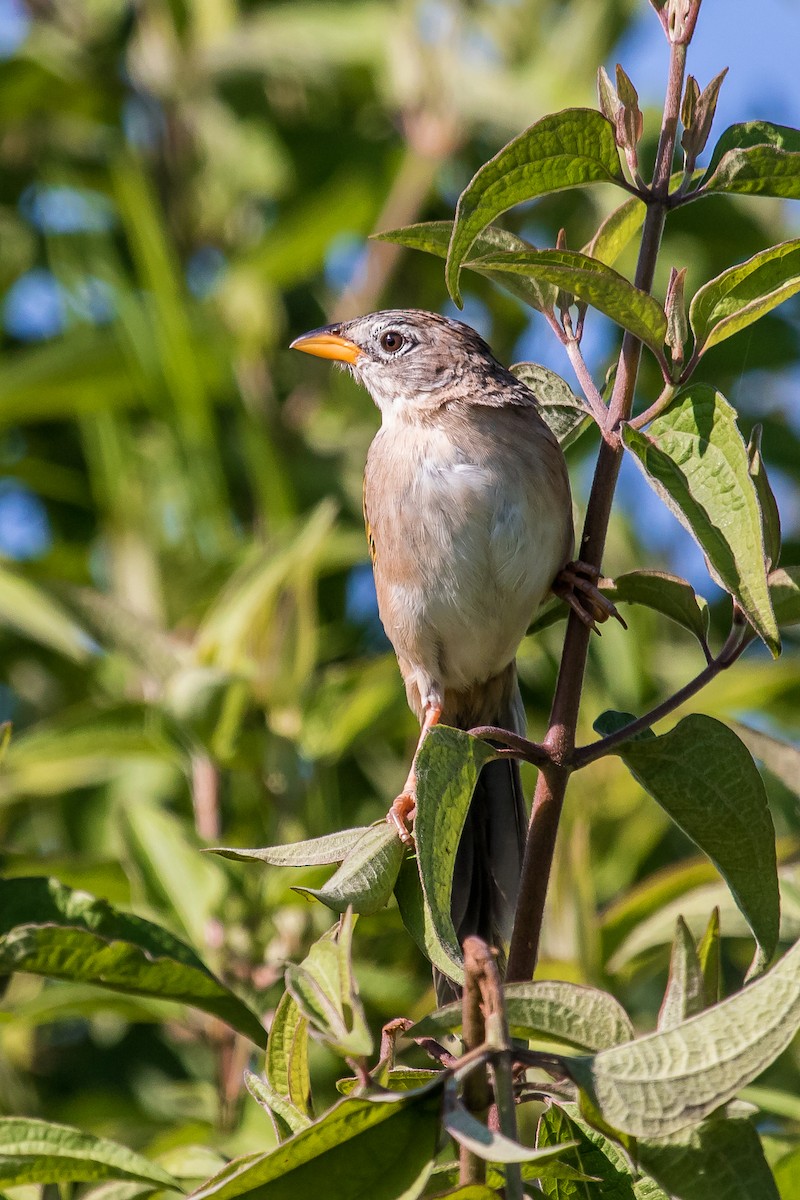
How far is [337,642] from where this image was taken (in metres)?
5.05

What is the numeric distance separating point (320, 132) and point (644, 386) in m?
1.60

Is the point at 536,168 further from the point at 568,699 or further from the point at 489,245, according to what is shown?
the point at 568,699

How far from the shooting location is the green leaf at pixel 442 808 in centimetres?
197

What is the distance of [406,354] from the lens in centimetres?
461

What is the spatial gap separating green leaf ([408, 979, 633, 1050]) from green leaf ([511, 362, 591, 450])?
1031mm

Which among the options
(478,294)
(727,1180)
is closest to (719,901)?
(727,1180)

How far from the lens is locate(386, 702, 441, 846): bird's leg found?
82.4 inches

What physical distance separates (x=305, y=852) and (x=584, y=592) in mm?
989

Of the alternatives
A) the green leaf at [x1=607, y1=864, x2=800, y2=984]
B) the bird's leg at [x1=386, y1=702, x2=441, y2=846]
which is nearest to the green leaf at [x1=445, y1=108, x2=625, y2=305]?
the bird's leg at [x1=386, y1=702, x2=441, y2=846]

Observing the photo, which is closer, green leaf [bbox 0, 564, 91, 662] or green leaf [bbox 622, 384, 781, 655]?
green leaf [bbox 622, 384, 781, 655]

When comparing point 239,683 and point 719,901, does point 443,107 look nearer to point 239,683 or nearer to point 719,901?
point 239,683

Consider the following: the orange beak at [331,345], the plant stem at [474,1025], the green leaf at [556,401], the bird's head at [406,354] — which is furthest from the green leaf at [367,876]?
the orange beak at [331,345]

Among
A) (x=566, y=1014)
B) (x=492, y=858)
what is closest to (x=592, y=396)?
(x=566, y=1014)

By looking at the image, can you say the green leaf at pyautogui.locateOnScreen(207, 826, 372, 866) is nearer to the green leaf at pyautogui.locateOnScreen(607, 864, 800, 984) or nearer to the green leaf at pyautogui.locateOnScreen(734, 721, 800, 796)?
the green leaf at pyautogui.locateOnScreen(607, 864, 800, 984)
